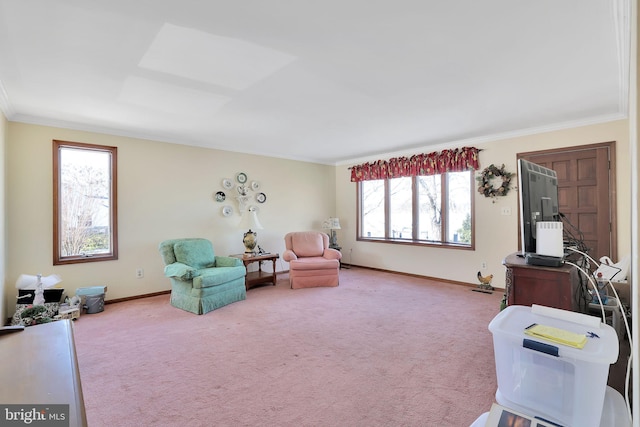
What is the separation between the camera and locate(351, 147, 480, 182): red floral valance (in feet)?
15.1

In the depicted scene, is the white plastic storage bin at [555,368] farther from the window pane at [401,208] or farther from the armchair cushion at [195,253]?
the window pane at [401,208]

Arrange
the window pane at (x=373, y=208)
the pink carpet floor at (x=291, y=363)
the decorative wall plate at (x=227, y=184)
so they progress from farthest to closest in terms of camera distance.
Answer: the window pane at (x=373, y=208)
the decorative wall plate at (x=227, y=184)
the pink carpet floor at (x=291, y=363)

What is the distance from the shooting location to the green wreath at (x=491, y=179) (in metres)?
4.26

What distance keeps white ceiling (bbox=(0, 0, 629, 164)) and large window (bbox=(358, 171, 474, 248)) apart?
1389 mm

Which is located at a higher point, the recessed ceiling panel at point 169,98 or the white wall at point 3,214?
the recessed ceiling panel at point 169,98

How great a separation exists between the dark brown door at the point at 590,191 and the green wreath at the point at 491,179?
0.53 metres

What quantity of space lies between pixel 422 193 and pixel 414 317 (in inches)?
102

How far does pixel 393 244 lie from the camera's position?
18.6 ft

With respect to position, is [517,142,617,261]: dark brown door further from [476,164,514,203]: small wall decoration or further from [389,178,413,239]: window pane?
[389,178,413,239]: window pane

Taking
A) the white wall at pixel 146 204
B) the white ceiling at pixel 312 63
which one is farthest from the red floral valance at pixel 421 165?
the white wall at pixel 146 204

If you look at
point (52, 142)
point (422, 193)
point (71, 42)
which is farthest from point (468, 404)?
point (52, 142)

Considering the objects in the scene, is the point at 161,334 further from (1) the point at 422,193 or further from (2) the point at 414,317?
(1) the point at 422,193

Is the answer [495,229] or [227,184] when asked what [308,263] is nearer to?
[227,184]

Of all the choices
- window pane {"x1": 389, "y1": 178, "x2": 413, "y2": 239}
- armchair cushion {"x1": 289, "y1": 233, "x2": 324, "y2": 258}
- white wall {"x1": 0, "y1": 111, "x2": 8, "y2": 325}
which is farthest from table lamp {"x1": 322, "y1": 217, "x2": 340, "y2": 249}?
white wall {"x1": 0, "y1": 111, "x2": 8, "y2": 325}
